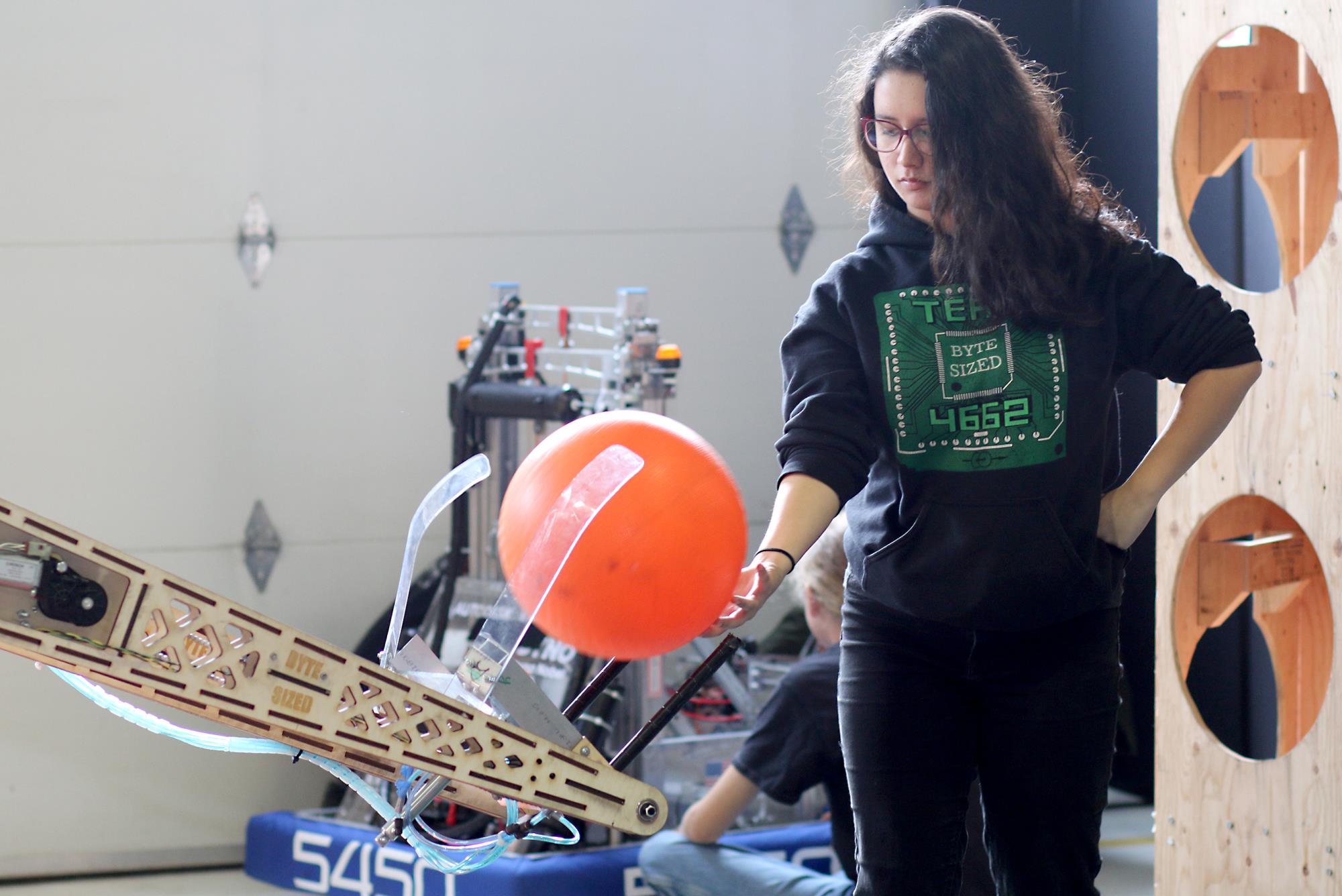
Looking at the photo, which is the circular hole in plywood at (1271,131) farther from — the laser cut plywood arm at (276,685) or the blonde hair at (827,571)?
the laser cut plywood arm at (276,685)

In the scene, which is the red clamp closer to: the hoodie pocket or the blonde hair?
the blonde hair

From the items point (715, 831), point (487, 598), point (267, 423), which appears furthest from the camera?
point (267, 423)

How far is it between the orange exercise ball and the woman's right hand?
0.03 metres

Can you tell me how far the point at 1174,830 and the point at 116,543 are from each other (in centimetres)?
280

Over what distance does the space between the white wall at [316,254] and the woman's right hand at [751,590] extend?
2747 millimetres

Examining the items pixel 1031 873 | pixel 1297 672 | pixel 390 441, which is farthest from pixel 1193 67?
pixel 390 441

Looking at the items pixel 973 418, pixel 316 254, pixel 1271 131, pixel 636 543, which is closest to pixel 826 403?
pixel 973 418

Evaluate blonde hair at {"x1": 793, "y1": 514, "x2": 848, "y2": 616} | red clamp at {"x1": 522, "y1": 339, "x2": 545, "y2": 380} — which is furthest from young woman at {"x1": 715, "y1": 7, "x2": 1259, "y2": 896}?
red clamp at {"x1": 522, "y1": 339, "x2": 545, "y2": 380}

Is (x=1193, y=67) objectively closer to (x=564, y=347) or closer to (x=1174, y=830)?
(x=1174, y=830)

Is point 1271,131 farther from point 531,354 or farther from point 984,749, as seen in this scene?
point 531,354

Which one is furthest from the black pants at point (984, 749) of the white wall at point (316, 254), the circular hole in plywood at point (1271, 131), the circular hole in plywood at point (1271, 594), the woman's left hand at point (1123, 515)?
the white wall at point (316, 254)

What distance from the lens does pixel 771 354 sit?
4391 mm

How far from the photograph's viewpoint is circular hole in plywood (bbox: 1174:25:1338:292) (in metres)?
2.58

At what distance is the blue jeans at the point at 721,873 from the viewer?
8.30 feet
